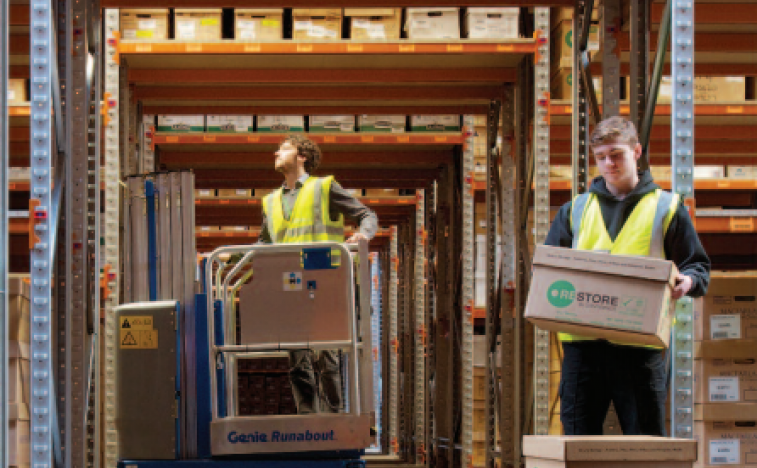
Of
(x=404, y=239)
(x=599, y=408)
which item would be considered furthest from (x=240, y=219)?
(x=599, y=408)

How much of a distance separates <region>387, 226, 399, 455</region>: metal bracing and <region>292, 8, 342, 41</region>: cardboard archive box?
9836 millimetres

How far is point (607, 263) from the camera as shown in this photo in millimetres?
4461

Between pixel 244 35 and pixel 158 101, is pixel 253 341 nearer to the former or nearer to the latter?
pixel 244 35

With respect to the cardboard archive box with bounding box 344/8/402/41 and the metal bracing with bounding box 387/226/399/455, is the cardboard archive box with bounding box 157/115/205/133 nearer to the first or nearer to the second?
the cardboard archive box with bounding box 344/8/402/41

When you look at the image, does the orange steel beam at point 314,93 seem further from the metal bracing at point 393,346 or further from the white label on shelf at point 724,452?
the metal bracing at point 393,346

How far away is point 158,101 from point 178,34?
1.10 metres

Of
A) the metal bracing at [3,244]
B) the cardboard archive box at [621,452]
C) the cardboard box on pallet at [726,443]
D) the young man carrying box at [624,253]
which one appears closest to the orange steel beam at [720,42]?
the cardboard box on pallet at [726,443]

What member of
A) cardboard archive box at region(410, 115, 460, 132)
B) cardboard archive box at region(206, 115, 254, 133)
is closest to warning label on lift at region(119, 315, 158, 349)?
cardboard archive box at region(206, 115, 254, 133)

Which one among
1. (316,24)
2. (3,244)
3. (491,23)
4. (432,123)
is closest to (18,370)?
(3,244)

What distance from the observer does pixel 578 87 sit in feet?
23.6

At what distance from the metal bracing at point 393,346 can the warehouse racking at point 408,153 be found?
2964 millimetres

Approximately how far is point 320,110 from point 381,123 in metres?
0.69

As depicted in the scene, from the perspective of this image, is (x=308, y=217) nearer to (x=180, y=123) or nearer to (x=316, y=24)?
(x=316, y=24)

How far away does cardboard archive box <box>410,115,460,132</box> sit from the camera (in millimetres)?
11121
